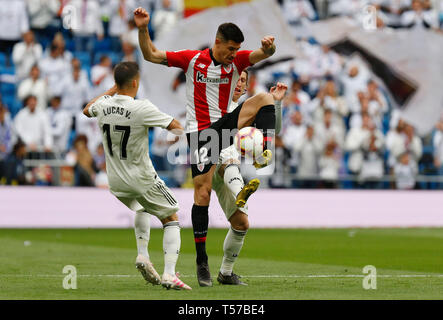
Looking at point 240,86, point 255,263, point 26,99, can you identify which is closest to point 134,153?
point 240,86

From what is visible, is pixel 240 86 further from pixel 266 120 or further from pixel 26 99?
pixel 26 99

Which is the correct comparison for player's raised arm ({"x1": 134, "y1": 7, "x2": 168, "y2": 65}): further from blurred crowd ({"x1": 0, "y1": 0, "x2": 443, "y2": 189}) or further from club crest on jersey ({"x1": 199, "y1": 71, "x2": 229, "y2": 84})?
blurred crowd ({"x1": 0, "y1": 0, "x2": 443, "y2": 189})

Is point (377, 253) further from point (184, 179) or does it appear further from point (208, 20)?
point (208, 20)

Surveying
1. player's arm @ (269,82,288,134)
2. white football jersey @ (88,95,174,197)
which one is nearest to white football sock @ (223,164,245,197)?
player's arm @ (269,82,288,134)

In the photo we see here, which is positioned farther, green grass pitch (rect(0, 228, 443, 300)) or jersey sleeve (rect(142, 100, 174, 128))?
jersey sleeve (rect(142, 100, 174, 128))

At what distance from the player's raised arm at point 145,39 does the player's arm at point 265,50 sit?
0.93 metres

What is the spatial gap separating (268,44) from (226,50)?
494 mm

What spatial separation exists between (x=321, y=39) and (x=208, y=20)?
310cm

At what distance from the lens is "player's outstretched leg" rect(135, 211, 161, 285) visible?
890 centimetres

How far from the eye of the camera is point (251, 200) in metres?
21.6

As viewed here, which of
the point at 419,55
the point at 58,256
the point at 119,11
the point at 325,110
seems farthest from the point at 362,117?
the point at 58,256

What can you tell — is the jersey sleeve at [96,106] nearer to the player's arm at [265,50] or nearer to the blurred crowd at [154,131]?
the player's arm at [265,50]

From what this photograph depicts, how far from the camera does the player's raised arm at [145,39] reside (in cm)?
907

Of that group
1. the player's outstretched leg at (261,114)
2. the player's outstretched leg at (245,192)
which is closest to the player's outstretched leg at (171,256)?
the player's outstretched leg at (245,192)
